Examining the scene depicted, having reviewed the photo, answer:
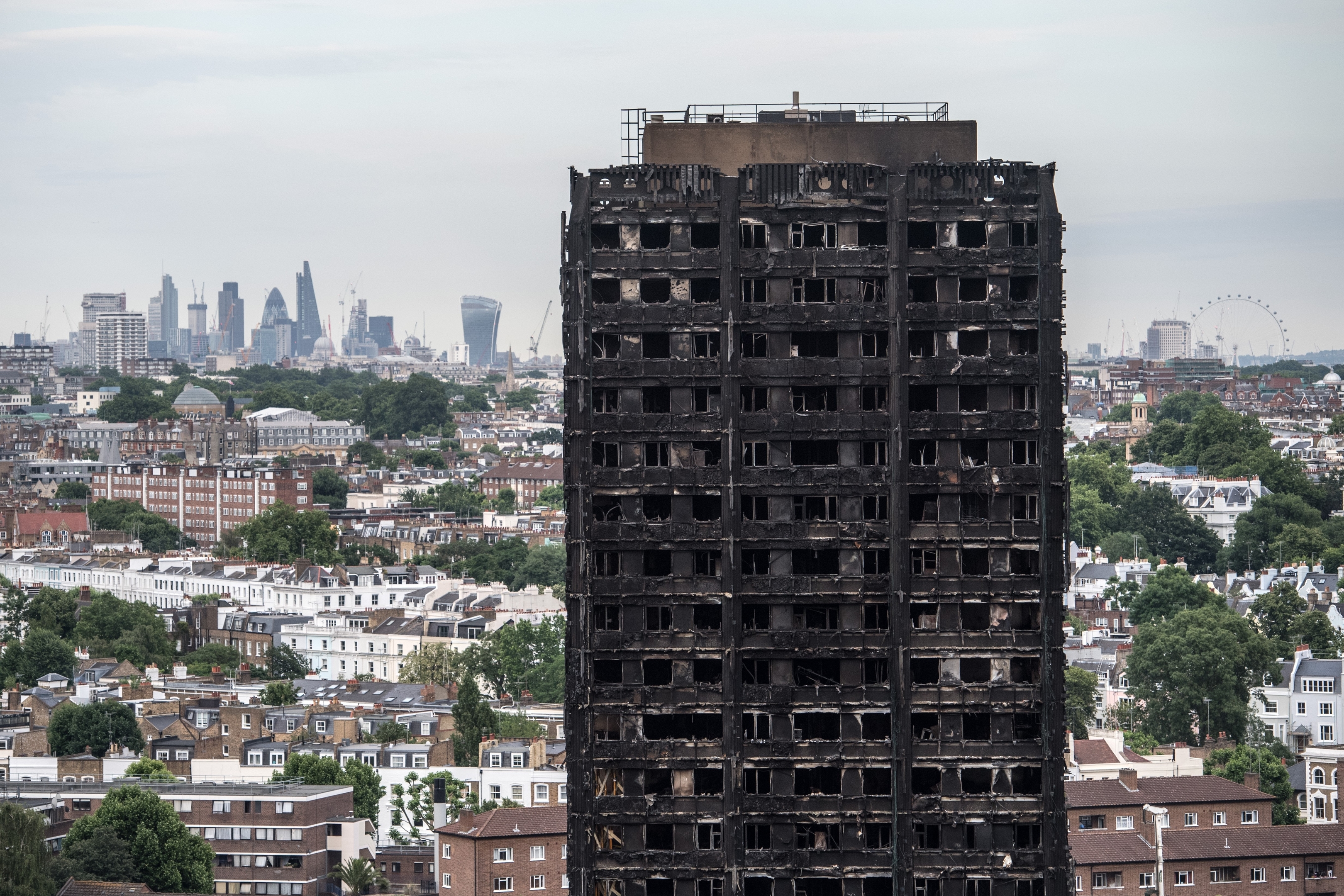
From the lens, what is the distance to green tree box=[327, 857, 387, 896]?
123 m

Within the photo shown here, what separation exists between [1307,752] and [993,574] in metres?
71.2

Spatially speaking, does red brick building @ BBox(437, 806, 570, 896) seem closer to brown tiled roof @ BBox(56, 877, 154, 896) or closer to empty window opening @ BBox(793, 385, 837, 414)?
brown tiled roof @ BBox(56, 877, 154, 896)

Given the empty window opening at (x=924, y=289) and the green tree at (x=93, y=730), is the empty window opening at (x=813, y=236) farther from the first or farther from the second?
the green tree at (x=93, y=730)

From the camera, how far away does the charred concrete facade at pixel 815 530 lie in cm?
7450

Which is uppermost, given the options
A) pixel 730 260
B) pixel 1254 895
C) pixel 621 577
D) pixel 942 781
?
pixel 730 260

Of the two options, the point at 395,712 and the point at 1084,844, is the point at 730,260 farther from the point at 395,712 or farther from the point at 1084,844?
the point at 395,712

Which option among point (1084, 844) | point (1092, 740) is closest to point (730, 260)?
point (1084, 844)

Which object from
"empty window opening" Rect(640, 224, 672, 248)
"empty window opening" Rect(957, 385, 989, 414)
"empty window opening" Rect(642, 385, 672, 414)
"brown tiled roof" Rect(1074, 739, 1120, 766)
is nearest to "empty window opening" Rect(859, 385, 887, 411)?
"empty window opening" Rect(957, 385, 989, 414)

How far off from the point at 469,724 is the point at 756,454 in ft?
255

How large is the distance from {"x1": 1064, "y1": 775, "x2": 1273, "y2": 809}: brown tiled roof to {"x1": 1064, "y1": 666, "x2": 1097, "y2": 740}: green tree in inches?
1263

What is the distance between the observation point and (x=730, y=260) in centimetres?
7538

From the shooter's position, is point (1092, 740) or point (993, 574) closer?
point (993, 574)

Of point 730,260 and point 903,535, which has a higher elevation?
point 730,260

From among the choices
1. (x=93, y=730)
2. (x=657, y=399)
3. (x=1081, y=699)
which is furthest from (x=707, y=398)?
(x=1081, y=699)
